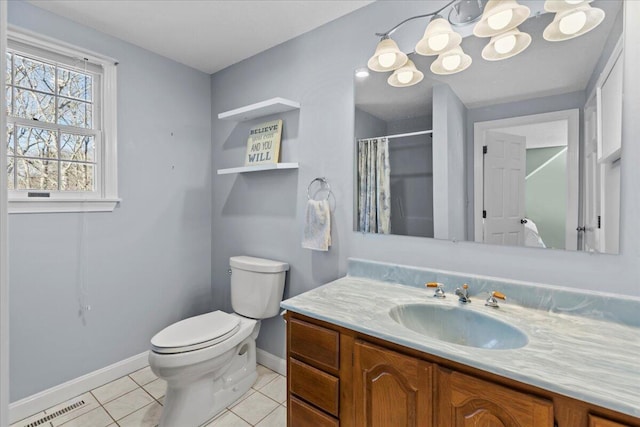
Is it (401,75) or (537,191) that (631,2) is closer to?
(537,191)

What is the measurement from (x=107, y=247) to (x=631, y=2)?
9.48 feet

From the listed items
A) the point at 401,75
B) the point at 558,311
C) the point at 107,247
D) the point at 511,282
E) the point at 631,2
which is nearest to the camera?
the point at 631,2

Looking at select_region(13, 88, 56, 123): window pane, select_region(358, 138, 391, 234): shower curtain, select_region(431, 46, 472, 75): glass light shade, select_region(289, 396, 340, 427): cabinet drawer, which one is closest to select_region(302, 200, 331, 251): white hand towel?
select_region(358, 138, 391, 234): shower curtain

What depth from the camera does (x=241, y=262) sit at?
2141 millimetres

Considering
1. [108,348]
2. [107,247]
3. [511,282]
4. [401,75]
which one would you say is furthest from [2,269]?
[108,348]

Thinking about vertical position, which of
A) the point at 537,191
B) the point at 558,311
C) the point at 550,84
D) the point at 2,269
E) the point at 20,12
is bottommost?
the point at 558,311

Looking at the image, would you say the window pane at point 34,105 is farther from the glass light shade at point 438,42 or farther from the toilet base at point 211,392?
the glass light shade at point 438,42

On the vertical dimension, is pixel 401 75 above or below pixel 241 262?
above

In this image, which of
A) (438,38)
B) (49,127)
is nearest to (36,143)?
(49,127)

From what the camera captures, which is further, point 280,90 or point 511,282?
point 280,90

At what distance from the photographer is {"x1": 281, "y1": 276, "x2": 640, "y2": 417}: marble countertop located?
2.46 ft

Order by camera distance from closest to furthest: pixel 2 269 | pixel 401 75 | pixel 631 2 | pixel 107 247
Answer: pixel 2 269 → pixel 631 2 → pixel 401 75 → pixel 107 247

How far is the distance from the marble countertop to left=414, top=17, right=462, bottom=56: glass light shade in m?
1.16

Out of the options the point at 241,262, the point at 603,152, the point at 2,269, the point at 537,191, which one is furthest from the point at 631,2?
the point at 241,262
